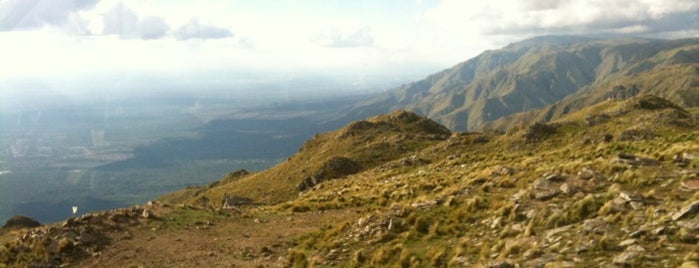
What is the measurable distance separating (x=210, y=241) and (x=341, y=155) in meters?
57.5

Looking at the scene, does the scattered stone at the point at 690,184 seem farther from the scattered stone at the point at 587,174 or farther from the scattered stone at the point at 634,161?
the scattered stone at the point at 634,161

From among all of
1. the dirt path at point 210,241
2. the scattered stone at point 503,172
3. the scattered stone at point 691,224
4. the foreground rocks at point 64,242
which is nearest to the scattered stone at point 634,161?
the scattered stone at point 503,172

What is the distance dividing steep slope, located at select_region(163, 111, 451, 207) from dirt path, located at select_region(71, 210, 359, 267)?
32.3 metres

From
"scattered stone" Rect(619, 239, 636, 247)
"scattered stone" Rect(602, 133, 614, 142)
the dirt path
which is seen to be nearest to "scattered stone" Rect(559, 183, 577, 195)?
"scattered stone" Rect(619, 239, 636, 247)

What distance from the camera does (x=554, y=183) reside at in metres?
23.9

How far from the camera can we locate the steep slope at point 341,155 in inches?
2835

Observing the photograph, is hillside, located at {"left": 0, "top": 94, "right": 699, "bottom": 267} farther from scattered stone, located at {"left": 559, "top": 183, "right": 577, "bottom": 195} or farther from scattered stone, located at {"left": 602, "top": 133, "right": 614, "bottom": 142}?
scattered stone, located at {"left": 602, "top": 133, "right": 614, "bottom": 142}

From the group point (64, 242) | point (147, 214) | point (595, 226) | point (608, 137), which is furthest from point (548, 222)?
point (608, 137)

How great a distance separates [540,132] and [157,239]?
52243 millimetres

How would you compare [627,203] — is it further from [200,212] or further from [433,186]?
[200,212]

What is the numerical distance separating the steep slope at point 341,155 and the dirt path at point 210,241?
32.3 metres

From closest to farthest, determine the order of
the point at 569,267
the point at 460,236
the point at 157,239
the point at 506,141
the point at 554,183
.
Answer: the point at 569,267 → the point at 460,236 → the point at 554,183 → the point at 157,239 → the point at 506,141

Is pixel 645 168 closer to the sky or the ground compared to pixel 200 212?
closer to the sky

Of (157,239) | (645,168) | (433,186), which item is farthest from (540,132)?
(157,239)
